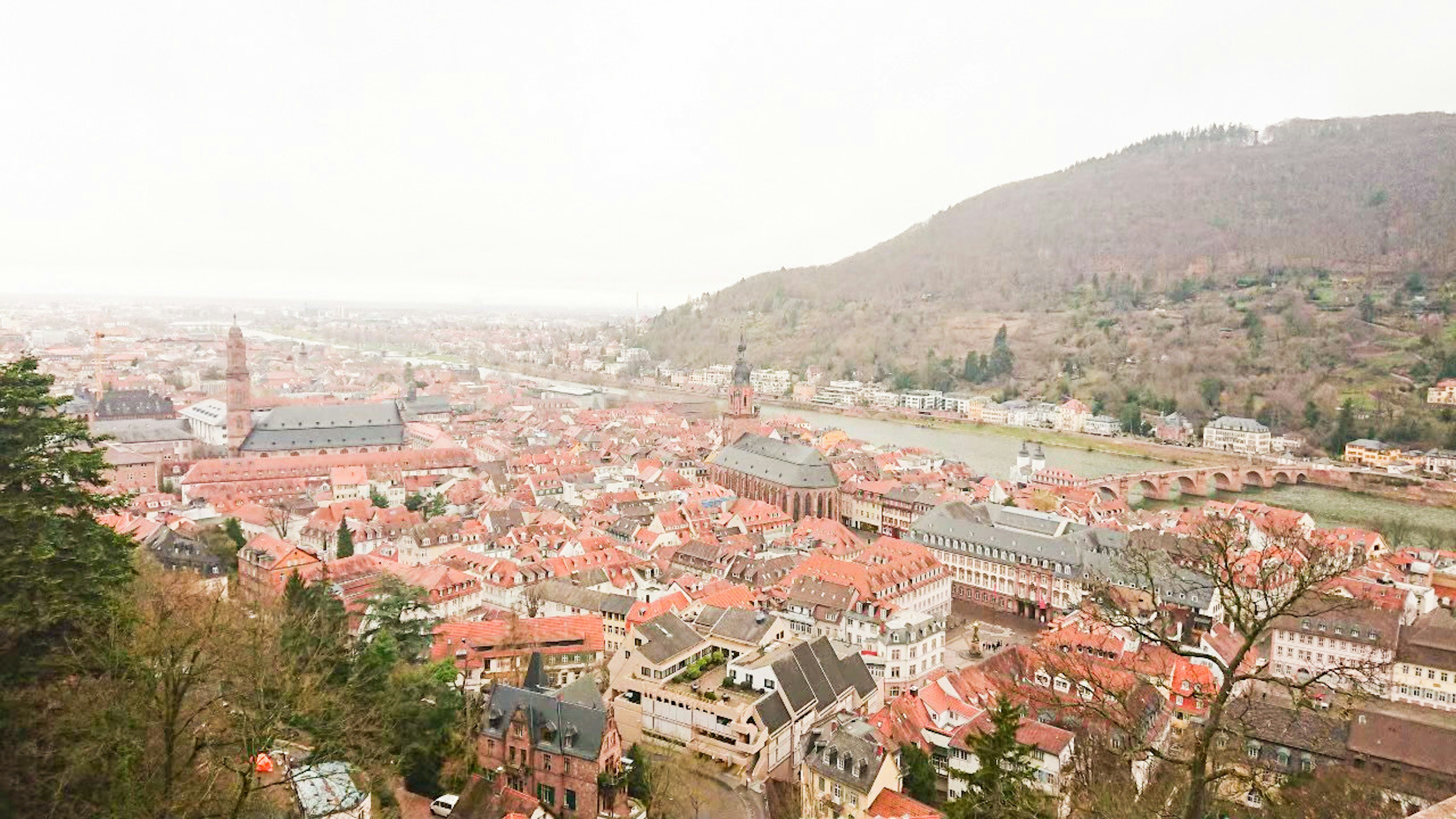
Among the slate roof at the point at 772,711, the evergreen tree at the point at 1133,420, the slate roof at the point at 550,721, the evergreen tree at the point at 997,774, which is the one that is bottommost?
the evergreen tree at the point at 1133,420

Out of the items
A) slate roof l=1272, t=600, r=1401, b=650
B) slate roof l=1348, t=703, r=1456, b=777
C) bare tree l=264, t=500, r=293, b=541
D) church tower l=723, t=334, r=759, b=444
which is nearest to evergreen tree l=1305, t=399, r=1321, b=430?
church tower l=723, t=334, r=759, b=444

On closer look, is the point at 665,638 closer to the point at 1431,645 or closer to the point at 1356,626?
the point at 1356,626

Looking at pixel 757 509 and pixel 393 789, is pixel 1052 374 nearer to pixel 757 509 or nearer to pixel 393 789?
pixel 757 509

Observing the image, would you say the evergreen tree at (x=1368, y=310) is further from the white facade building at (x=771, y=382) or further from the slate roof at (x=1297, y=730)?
the slate roof at (x=1297, y=730)

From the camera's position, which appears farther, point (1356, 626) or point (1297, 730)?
point (1356, 626)

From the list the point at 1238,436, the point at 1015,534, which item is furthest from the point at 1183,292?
the point at 1015,534

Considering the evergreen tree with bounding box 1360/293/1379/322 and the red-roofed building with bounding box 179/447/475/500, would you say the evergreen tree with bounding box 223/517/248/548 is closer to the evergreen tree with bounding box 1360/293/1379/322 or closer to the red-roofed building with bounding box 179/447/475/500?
the red-roofed building with bounding box 179/447/475/500

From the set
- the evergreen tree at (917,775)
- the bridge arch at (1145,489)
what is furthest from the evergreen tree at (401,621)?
the bridge arch at (1145,489)
